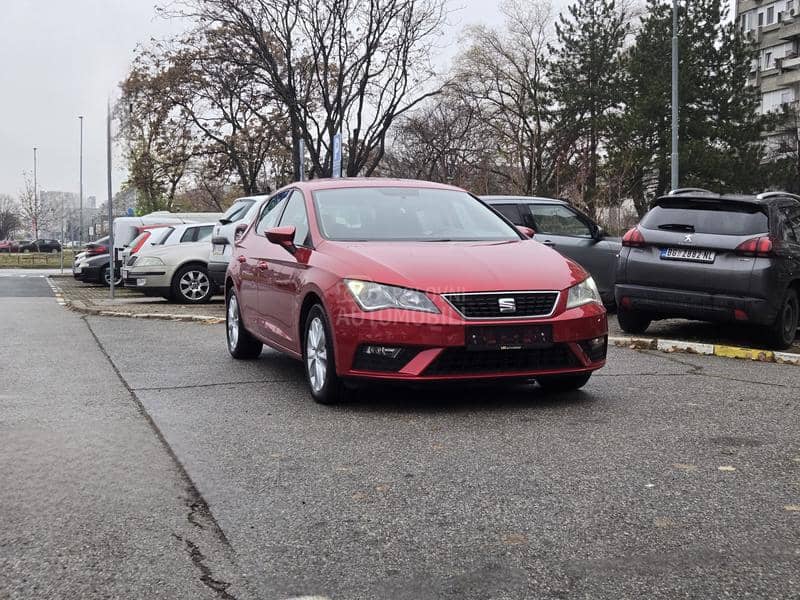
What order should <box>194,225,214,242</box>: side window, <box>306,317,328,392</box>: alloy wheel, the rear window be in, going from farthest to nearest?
<box>194,225,214,242</box>: side window → the rear window → <box>306,317,328,392</box>: alloy wheel

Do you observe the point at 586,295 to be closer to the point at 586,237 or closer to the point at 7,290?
the point at 586,237

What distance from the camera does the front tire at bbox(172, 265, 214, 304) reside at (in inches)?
734

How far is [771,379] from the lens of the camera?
8.20 m

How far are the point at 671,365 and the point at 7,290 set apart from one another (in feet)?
69.8

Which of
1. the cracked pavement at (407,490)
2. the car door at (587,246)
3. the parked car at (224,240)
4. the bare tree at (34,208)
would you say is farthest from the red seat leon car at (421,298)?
the bare tree at (34,208)

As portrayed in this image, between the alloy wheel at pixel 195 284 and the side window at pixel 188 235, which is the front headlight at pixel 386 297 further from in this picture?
the side window at pixel 188 235

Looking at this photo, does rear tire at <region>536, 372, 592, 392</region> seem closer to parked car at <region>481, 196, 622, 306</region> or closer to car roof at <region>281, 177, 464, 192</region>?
car roof at <region>281, 177, 464, 192</region>

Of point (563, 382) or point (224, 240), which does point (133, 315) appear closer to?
point (224, 240)

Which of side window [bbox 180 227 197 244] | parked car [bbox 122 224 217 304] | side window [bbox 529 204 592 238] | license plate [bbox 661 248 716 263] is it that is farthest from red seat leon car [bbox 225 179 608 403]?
side window [bbox 180 227 197 244]

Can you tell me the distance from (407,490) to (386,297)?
6.75ft

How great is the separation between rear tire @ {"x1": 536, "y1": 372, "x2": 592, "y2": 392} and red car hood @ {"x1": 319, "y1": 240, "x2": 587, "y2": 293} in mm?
699

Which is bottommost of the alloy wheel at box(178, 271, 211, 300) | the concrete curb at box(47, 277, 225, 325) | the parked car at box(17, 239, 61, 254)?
the concrete curb at box(47, 277, 225, 325)

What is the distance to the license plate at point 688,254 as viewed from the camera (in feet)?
33.4

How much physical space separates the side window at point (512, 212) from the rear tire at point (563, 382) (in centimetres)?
643
